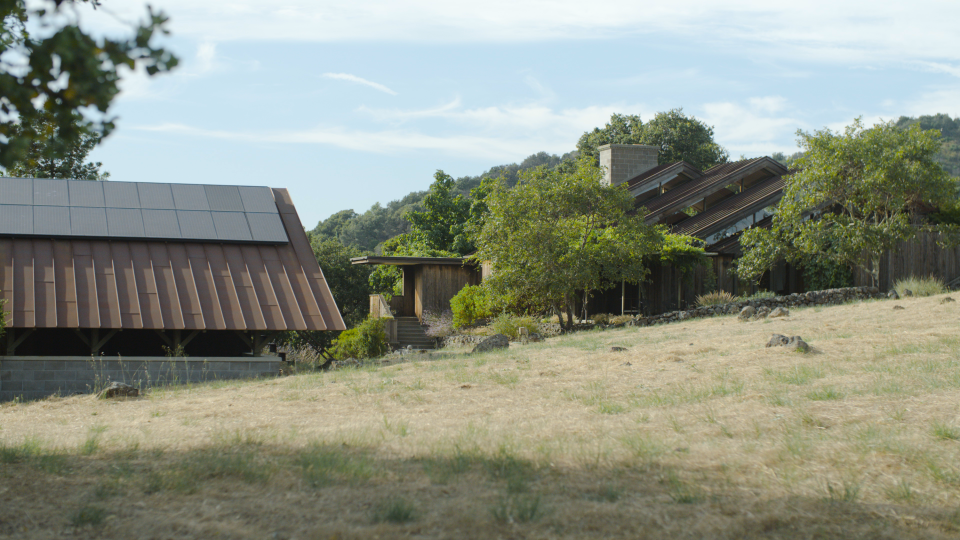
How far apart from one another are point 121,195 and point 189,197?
155cm

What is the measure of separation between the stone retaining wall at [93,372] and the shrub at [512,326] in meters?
7.61

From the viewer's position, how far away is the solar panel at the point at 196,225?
17172 millimetres

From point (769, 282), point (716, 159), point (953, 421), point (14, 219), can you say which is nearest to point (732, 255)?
point (769, 282)

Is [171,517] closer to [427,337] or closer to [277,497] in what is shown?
[277,497]

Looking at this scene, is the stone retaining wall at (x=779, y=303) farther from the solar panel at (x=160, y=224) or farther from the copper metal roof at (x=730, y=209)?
the solar panel at (x=160, y=224)

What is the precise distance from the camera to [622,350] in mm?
13383

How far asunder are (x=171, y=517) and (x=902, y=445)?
542cm

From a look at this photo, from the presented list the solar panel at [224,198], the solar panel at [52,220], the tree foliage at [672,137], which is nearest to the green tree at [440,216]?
the tree foliage at [672,137]

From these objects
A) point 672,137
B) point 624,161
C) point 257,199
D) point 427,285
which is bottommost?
point 427,285

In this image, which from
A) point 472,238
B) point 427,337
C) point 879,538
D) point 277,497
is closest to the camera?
point 879,538

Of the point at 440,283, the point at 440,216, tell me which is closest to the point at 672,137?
the point at 440,216

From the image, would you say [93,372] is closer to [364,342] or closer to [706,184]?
[364,342]

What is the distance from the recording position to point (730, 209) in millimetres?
26250

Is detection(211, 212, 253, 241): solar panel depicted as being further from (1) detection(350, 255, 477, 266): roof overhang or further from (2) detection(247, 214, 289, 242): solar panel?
(1) detection(350, 255, 477, 266): roof overhang
